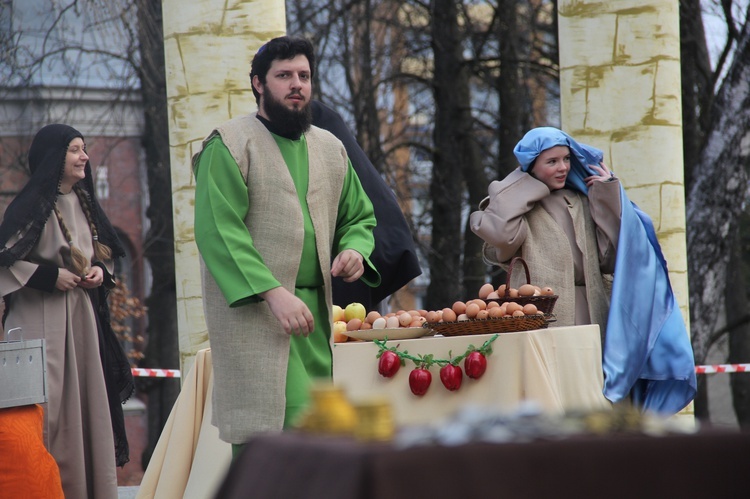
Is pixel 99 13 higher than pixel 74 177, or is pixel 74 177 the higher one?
pixel 99 13

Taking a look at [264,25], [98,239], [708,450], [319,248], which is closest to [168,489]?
[98,239]

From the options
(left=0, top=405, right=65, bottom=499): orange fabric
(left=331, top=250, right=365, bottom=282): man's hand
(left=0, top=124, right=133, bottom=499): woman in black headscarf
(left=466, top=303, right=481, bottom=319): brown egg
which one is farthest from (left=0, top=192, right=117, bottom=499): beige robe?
(left=331, top=250, right=365, bottom=282): man's hand

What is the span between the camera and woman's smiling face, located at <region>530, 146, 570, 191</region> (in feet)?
19.8

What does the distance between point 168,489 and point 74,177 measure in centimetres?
171

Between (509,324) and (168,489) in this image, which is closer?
(509,324)

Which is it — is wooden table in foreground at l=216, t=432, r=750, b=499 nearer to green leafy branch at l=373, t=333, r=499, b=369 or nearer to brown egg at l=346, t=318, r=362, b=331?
green leafy branch at l=373, t=333, r=499, b=369

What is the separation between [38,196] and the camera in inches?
236

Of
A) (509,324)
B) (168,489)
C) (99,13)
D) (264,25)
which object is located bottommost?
(168,489)

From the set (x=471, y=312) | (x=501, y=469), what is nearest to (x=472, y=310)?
(x=471, y=312)

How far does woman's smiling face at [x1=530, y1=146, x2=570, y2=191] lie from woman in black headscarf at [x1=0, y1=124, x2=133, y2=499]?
2.31 metres

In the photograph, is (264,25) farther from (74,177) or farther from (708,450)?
(708,450)

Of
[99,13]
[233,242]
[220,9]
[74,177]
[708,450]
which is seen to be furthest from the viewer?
[99,13]

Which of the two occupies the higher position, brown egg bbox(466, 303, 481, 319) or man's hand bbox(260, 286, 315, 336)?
man's hand bbox(260, 286, 315, 336)

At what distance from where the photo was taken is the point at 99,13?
1294 cm
